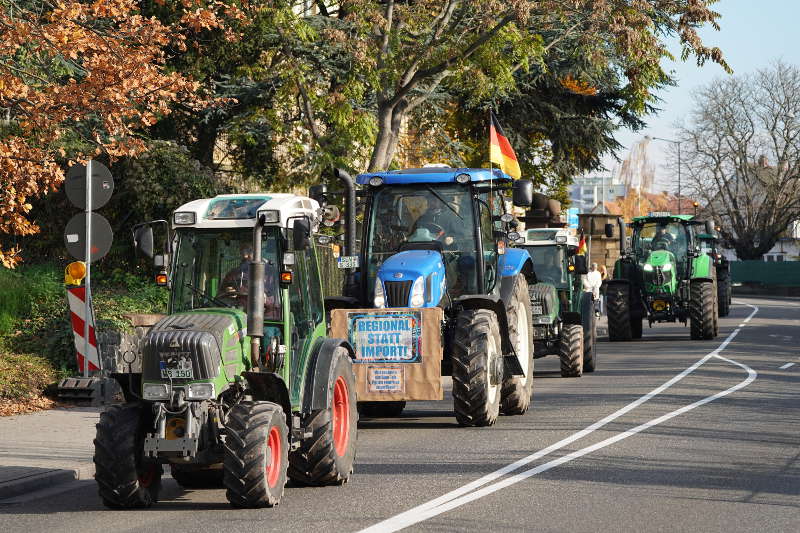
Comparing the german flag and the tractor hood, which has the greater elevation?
the german flag

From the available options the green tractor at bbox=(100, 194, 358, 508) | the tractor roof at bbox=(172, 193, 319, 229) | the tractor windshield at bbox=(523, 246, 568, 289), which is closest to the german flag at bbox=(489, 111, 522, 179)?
the tractor windshield at bbox=(523, 246, 568, 289)

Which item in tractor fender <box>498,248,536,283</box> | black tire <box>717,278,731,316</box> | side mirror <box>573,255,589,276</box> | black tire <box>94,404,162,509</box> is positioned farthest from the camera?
black tire <box>717,278,731,316</box>

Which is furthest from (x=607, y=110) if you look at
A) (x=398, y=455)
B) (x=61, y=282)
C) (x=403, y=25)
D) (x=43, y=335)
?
(x=398, y=455)

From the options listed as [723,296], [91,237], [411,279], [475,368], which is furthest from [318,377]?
[723,296]

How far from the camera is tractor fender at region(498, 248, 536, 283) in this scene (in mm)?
15492

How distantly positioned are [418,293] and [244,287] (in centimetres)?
435

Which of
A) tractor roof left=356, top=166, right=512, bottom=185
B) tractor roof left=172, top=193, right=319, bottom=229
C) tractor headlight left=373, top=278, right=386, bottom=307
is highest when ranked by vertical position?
tractor roof left=356, top=166, right=512, bottom=185

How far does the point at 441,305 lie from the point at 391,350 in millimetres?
1218

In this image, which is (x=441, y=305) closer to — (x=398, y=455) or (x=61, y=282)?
(x=398, y=455)

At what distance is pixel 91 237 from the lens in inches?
495

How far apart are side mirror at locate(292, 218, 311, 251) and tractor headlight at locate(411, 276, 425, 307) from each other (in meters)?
4.29

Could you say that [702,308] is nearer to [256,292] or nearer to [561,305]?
[561,305]

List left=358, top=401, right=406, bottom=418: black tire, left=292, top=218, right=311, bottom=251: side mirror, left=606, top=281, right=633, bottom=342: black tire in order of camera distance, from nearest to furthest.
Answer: left=292, top=218, right=311, bottom=251: side mirror, left=358, top=401, right=406, bottom=418: black tire, left=606, top=281, right=633, bottom=342: black tire

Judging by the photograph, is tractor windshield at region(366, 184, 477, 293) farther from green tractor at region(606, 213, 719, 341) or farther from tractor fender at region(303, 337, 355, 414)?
green tractor at region(606, 213, 719, 341)
